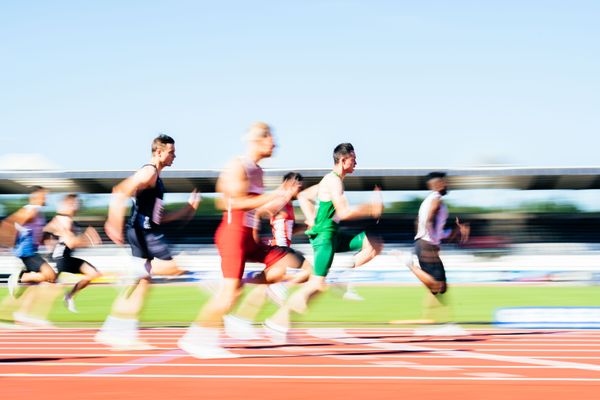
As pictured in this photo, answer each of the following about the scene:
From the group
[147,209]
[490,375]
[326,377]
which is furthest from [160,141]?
[490,375]

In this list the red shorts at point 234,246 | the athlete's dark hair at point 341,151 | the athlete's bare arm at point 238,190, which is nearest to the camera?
the athlete's bare arm at point 238,190

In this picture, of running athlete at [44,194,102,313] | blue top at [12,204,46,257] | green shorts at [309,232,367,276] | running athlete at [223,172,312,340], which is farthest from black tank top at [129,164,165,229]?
blue top at [12,204,46,257]

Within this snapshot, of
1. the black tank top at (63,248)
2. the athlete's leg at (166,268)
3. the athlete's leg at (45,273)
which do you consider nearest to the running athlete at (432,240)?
the athlete's leg at (166,268)

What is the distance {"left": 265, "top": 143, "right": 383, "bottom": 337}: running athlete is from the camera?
7191 millimetres

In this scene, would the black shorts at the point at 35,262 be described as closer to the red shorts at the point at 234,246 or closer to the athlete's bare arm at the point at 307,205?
the athlete's bare arm at the point at 307,205

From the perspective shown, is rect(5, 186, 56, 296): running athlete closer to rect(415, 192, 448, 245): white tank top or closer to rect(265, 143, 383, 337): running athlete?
rect(265, 143, 383, 337): running athlete

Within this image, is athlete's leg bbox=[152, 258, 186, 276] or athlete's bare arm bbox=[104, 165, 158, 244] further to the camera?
athlete's leg bbox=[152, 258, 186, 276]

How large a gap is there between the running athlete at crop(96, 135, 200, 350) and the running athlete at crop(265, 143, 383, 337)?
1.06 metres

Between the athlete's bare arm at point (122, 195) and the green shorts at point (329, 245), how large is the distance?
5.31 ft

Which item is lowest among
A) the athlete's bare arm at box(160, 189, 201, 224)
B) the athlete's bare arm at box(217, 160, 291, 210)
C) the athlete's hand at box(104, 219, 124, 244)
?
the athlete's hand at box(104, 219, 124, 244)

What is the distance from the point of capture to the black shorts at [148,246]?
280 inches

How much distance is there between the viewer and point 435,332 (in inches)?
347

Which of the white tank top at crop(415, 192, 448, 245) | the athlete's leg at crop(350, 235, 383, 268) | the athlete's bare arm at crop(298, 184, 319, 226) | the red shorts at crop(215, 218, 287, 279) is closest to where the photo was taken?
the red shorts at crop(215, 218, 287, 279)

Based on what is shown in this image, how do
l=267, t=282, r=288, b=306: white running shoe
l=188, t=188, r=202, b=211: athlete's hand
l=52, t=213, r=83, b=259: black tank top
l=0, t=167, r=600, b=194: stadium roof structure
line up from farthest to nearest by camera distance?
1. l=0, t=167, r=600, b=194: stadium roof structure
2. l=52, t=213, r=83, b=259: black tank top
3. l=267, t=282, r=288, b=306: white running shoe
4. l=188, t=188, r=202, b=211: athlete's hand
